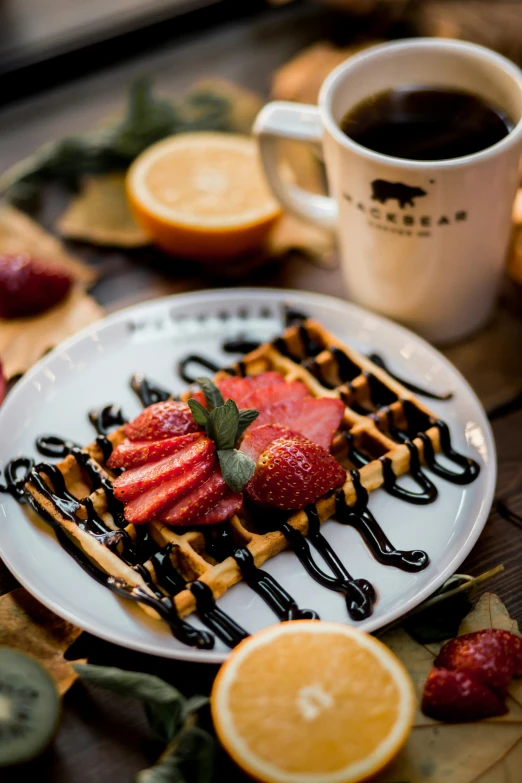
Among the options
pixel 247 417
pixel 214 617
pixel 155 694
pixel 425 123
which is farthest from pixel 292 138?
pixel 155 694

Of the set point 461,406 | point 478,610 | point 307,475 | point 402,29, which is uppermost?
point 402,29

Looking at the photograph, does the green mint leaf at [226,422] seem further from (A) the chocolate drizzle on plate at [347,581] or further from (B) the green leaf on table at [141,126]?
(B) the green leaf on table at [141,126]

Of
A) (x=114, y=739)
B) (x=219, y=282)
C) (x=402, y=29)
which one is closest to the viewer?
(x=114, y=739)

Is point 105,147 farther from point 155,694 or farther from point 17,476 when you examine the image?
point 155,694

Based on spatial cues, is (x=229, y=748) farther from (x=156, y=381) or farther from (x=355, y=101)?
(x=355, y=101)

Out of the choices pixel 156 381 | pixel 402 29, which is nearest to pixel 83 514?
pixel 156 381

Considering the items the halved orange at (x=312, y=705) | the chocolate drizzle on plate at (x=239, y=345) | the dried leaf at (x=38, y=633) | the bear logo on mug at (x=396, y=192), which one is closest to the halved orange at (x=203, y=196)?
the chocolate drizzle on plate at (x=239, y=345)
